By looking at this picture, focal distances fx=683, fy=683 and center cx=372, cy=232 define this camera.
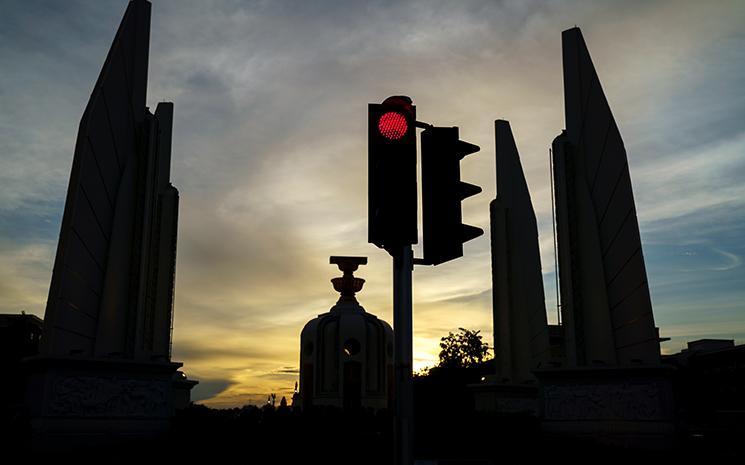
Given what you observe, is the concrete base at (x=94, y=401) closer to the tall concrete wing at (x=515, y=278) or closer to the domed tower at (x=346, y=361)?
the tall concrete wing at (x=515, y=278)

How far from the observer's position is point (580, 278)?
19.0 meters

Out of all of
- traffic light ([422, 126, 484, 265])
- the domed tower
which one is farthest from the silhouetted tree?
traffic light ([422, 126, 484, 265])

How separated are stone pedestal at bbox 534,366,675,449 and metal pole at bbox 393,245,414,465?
513 inches

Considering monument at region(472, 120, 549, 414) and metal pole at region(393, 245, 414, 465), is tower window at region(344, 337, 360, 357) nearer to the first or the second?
monument at region(472, 120, 549, 414)

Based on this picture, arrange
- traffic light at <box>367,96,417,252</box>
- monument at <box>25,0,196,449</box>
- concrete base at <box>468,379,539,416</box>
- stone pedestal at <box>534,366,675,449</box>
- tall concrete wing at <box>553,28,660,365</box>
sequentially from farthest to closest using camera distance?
concrete base at <box>468,379,539,416</box> → tall concrete wing at <box>553,28,660,365</box> → stone pedestal at <box>534,366,675,449</box> → monument at <box>25,0,196,449</box> → traffic light at <box>367,96,417,252</box>

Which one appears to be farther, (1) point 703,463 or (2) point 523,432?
(2) point 523,432

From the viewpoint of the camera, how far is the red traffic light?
360cm

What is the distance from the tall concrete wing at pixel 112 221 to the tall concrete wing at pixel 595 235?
37.1 feet

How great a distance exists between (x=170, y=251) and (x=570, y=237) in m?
12.4

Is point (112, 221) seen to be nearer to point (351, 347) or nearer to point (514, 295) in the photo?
point (514, 295)

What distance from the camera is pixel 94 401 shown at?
13625 mm

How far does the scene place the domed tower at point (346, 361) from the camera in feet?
119

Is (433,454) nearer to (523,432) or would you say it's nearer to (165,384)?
(523,432)

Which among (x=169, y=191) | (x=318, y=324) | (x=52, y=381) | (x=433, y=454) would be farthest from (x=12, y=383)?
(x=433, y=454)
